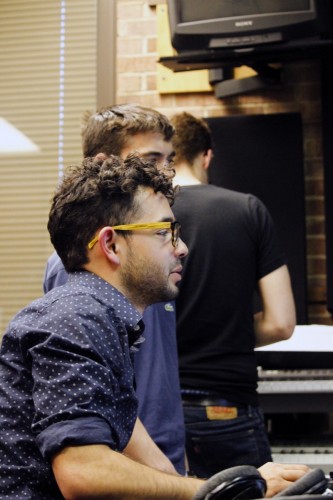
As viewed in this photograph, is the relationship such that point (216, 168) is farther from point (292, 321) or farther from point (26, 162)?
point (292, 321)

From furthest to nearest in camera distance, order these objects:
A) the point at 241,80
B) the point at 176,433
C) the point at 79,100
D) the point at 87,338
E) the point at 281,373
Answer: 1. the point at 79,100
2. the point at 241,80
3. the point at 281,373
4. the point at 176,433
5. the point at 87,338

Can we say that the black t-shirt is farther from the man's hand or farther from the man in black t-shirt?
the man's hand

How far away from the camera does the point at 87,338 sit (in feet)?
4.22

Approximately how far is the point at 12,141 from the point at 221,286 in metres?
2.41

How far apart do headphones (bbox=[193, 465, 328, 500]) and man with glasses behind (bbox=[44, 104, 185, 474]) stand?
702 millimetres

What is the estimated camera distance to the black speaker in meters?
4.14

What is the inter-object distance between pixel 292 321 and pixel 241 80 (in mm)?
1797

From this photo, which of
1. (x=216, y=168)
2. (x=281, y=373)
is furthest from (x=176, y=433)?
(x=216, y=168)

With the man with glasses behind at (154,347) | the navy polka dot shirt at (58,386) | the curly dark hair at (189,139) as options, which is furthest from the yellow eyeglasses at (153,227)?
the curly dark hair at (189,139)

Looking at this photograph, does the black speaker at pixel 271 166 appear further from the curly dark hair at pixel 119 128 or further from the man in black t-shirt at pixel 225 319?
the curly dark hair at pixel 119 128

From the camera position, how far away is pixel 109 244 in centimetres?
154

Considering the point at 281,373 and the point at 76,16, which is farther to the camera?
the point at 76,16

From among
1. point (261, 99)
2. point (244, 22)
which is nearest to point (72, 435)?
point (244, 22)

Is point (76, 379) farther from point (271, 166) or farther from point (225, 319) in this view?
point (271, 166)
